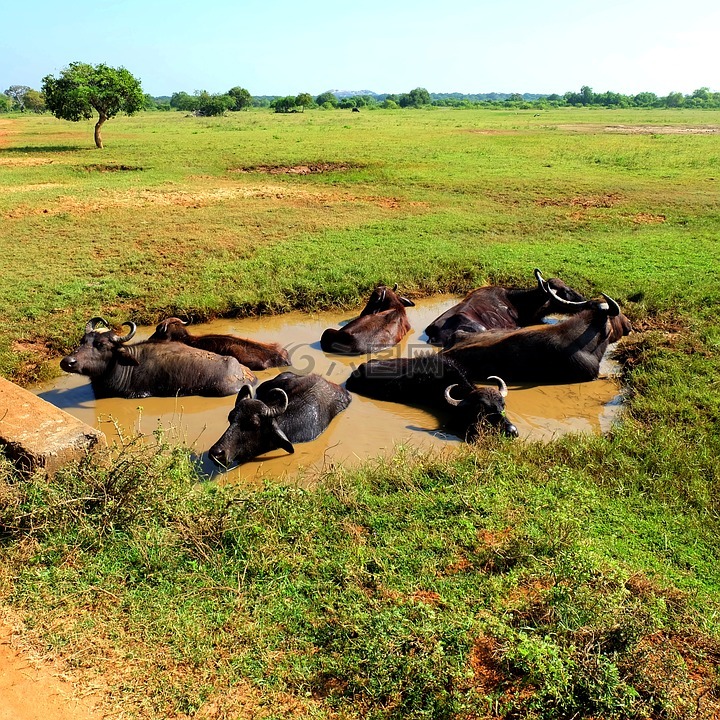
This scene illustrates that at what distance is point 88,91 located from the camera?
21953 mm

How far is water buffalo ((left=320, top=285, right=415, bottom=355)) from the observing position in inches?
273

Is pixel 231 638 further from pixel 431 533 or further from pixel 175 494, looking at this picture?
pixel 431 533

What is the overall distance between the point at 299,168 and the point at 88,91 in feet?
30.3

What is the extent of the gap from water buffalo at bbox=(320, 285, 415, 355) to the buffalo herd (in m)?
0.01

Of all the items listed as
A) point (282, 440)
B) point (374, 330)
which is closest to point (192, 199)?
point (374, 330)

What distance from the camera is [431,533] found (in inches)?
144

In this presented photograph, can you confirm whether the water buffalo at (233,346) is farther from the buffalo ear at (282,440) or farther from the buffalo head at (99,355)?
the buffalo ear at (282,440)

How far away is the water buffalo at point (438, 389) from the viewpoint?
5.24 metres

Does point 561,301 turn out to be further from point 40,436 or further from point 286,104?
point 286,104

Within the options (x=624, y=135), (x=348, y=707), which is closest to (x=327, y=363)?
(x=348, y=707)

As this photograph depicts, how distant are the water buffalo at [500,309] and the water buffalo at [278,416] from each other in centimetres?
190

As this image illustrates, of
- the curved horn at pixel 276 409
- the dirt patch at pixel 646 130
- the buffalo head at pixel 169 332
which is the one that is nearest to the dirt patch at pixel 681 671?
the curved horn at pixel 276 409

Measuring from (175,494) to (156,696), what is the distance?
1.24 m

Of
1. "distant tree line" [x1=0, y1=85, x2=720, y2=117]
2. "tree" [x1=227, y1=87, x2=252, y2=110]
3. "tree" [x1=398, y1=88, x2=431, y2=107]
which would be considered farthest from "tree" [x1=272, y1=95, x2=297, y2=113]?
"tree" [x1=398, y1=88, x2=431, y2=107]
